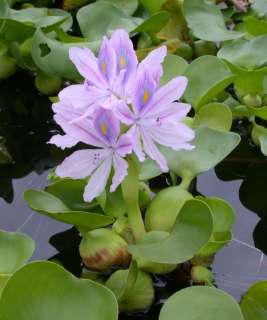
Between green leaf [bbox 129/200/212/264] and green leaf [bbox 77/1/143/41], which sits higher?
green leaf [bbox 129/200/212/264]

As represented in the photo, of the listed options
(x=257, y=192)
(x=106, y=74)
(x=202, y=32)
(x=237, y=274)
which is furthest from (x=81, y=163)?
(x=202, y=32)

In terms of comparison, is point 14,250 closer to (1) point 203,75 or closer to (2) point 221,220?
(2) point 221,220

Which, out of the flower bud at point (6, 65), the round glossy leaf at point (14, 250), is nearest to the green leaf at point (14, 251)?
the round glossy leaf at point (14, 250)

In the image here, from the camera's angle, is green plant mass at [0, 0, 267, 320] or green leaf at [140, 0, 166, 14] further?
green leaf at [140, 0, 166, 14]

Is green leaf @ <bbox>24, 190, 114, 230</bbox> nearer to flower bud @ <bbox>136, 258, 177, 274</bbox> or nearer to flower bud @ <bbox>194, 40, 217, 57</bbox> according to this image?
flower bud @ <bbox>136, 258, 177, 274</bbox>

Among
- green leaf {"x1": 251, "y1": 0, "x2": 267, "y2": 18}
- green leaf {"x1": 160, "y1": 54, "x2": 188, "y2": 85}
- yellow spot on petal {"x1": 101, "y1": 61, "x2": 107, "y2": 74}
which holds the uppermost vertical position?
yellow spot on petal {"x1": 101, "y1": 61, "x2": 107, "y2": 74}

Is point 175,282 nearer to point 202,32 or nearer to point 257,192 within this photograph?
point 257,192

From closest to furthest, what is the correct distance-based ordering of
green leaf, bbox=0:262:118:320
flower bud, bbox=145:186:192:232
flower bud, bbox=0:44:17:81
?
green leaf, bbox=0:262:118:320, flower bud, bbox=145:186:192:232, flower bud, bbox=0:44:17:81

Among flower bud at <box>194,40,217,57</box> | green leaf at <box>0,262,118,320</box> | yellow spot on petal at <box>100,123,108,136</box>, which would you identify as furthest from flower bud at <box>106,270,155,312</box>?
flower bud at <box>194,40,217,57</box>
